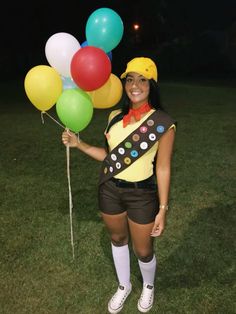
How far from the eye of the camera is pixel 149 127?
9.05ft

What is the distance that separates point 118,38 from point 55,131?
6.72 meters

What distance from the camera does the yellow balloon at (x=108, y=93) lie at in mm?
3115

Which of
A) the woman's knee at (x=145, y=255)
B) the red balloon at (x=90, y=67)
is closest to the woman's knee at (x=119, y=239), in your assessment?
the woman's knee at (x=145, y=255)

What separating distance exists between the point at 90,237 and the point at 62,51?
2395 mm

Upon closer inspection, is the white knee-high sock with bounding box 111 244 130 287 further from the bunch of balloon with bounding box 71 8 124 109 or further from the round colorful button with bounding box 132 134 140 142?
the bunch of balloon with bounding box 71 8 124 109

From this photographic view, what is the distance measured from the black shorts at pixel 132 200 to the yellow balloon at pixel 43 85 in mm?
818

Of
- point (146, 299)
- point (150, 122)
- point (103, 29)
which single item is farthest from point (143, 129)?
point (146, 299)

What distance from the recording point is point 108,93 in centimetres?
313

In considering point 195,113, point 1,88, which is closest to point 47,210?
point 195,113

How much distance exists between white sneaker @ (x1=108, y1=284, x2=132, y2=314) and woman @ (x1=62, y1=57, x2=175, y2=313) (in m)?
0.54

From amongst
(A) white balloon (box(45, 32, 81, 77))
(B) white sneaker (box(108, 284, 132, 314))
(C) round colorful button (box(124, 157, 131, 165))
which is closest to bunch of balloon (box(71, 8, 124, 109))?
(A) white balloon (box(45, 32, 81, 77))

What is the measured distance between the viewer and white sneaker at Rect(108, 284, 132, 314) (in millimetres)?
3404

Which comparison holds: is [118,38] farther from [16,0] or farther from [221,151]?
[16,0]

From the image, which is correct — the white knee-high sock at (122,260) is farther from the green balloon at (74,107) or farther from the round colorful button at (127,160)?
the green balloon at (74,107)
